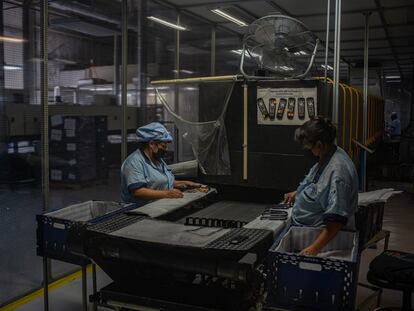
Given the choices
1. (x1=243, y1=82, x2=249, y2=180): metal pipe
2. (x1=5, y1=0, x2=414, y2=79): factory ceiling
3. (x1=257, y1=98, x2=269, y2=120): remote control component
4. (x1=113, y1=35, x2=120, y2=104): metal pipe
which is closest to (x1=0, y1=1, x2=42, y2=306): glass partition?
(x1=5, y1=0, x2=414, y2=79): factory ceiling

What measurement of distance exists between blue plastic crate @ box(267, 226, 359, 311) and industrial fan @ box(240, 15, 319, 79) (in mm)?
1693

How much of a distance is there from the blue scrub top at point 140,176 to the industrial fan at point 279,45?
966 mm

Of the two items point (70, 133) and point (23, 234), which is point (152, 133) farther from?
point (70, 133)

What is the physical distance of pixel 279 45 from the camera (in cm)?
351

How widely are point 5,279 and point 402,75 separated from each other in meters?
15.2

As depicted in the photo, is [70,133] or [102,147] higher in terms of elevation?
[70,133]

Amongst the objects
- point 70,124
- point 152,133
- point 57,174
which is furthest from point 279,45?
point 57,174

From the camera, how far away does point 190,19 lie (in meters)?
6.48

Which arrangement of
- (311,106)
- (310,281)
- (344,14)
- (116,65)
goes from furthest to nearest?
1. (116,65)
2. (344,14)
3. (311,106)
4. (310,281)

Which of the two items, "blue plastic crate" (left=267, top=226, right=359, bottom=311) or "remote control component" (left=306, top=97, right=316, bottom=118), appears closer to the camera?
"blue plastic crate" (left=267, top=226, right=359, bottom=311)

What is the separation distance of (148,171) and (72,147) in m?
4.84

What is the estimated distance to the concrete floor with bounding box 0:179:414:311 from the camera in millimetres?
3610

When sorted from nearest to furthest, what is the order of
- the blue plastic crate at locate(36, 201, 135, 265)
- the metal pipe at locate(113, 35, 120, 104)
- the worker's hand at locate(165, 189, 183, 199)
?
1. the blue plastic crate at locate(36, 201, 135, 265)
2. the worker's hand at locate(165, 189, 183, 199)
3. the metal pipe at locate(113, 35, 120, 104)

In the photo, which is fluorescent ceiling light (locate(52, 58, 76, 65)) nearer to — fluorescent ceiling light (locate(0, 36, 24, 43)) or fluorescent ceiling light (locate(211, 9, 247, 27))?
fluorescent ceiling light (locate(0, 36, 24, 43))
